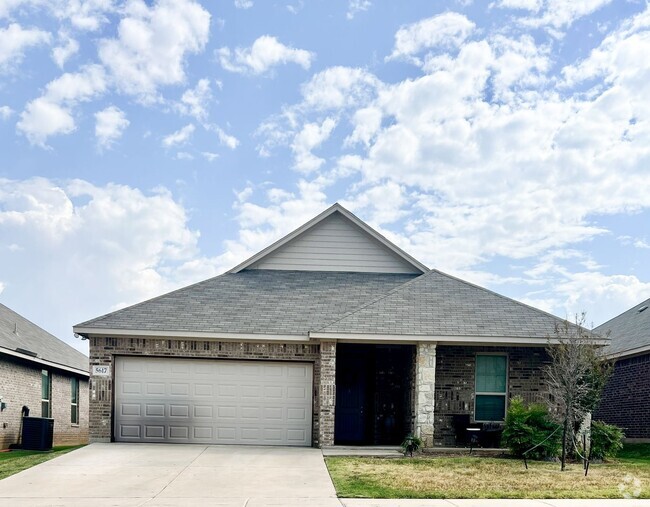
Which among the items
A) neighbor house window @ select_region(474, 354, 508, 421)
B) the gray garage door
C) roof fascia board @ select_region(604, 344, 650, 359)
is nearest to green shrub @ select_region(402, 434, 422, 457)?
neighbor house window @ select_region(474, 354, 508, 421)

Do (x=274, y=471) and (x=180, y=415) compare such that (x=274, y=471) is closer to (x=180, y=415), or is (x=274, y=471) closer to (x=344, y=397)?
(x=180, y=415)

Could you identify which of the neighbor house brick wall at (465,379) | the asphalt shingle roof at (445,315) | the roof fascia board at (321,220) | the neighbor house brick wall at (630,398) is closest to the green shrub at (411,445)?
the neighbor house brick wall at (465,379)

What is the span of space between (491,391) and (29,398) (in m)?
13.7

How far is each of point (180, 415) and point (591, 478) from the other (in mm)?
9509

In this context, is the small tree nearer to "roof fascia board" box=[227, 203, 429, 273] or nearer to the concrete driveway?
the concrete driveway

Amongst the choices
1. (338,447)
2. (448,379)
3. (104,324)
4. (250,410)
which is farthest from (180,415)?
(448,379)

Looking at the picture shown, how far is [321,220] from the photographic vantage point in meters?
20.7

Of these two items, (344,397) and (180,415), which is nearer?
(180,415)

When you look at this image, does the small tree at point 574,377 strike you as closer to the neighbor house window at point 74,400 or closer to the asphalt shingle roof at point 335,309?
the asphalt shingle roof at point 335,309

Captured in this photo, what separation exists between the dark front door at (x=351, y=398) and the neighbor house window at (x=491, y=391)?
309 cm

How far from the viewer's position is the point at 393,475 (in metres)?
12.2

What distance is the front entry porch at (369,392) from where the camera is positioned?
18250mm

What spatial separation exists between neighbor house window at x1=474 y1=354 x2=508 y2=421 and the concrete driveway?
461 centimetres

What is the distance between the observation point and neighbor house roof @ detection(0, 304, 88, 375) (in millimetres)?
19344
